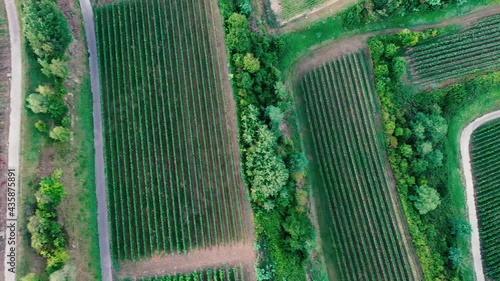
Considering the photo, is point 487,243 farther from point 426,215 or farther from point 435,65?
point 435,65

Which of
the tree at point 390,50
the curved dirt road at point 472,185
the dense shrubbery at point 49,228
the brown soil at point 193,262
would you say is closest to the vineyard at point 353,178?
the tree at point 390,50

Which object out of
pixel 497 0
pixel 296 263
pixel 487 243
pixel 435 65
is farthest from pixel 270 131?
pixel 497 0

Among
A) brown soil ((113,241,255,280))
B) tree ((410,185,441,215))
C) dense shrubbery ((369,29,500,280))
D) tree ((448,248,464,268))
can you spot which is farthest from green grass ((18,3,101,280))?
tree ((448,248,464,268))

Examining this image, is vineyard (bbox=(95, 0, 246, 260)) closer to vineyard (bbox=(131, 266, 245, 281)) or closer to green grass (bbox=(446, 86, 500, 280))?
vineyard (bbox=(131, 266, 245, 281))

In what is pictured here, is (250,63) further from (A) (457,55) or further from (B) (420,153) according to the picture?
(A) (457,55)

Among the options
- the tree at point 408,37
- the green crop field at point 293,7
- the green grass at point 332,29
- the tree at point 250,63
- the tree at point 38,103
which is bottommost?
the tree at point 38,103

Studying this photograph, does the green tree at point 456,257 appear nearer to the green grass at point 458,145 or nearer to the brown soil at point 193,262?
the green grass at point 458,145

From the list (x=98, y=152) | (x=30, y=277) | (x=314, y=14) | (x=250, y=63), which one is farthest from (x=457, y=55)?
(x=30, y=277)
